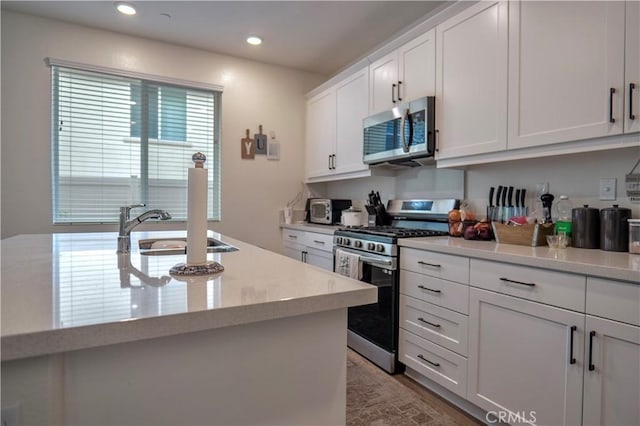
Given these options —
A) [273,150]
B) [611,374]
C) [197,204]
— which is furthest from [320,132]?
[611,374]

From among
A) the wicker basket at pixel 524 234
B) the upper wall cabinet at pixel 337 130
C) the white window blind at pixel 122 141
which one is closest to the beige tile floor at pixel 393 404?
the wicker basket at pixel 524 234

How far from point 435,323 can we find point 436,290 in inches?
7.7

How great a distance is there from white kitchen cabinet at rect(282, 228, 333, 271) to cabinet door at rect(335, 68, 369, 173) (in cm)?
70

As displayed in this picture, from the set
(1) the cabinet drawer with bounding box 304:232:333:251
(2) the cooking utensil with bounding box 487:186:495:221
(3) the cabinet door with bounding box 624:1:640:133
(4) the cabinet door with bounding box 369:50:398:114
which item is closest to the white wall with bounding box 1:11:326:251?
(1) the cabinet drawer with bounding box 304:232:333:251

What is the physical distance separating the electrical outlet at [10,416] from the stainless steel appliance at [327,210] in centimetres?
317

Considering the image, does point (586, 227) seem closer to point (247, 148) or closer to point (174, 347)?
point (174, 347)

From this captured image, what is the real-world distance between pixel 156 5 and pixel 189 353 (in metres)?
2.94

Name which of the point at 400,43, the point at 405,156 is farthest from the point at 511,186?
the point at 400,43

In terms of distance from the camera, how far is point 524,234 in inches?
74.6

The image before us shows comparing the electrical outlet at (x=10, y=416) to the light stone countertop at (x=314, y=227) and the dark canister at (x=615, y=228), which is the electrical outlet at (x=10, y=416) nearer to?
the dark canister at (x=615, y=228)

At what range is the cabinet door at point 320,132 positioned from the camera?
3.60 meters

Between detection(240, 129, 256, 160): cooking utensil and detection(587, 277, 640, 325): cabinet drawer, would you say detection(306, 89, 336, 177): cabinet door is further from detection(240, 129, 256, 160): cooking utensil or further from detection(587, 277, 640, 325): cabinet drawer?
detection(587, 277, 640, 325): cabinet drawer

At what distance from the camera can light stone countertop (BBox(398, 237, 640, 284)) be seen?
4.11 ft

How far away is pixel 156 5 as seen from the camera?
108 inches
